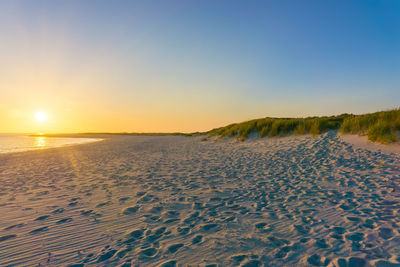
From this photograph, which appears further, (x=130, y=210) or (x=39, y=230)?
(x=130, y=210)

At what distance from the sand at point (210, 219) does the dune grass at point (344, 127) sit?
3579 mm

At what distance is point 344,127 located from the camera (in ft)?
40.3

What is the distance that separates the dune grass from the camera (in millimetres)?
9885

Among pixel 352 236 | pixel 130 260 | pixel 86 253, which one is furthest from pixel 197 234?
pixel 352 236

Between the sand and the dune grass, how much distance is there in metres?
3.58

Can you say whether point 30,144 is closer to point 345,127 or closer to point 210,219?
point 210,219

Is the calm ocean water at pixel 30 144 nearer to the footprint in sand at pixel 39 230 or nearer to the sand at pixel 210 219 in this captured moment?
the sand at pixel 210 219

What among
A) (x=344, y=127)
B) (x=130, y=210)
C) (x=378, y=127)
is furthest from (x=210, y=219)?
(x=344, y=127)

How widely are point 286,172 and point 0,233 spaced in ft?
24.4

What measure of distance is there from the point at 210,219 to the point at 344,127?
12402mm

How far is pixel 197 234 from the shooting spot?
10.7ft

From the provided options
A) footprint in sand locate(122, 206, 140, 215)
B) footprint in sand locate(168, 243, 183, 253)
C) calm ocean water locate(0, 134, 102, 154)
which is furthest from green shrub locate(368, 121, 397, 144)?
calm ocean water locate(0, 134, 102, 154)

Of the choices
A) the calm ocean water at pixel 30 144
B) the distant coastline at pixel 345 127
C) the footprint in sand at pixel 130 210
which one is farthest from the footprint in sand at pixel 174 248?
the calm ocean water at pixel 30 144

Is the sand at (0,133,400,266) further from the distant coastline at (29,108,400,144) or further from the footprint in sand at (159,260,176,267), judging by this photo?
the distant coastline at (29,108,400,144)
